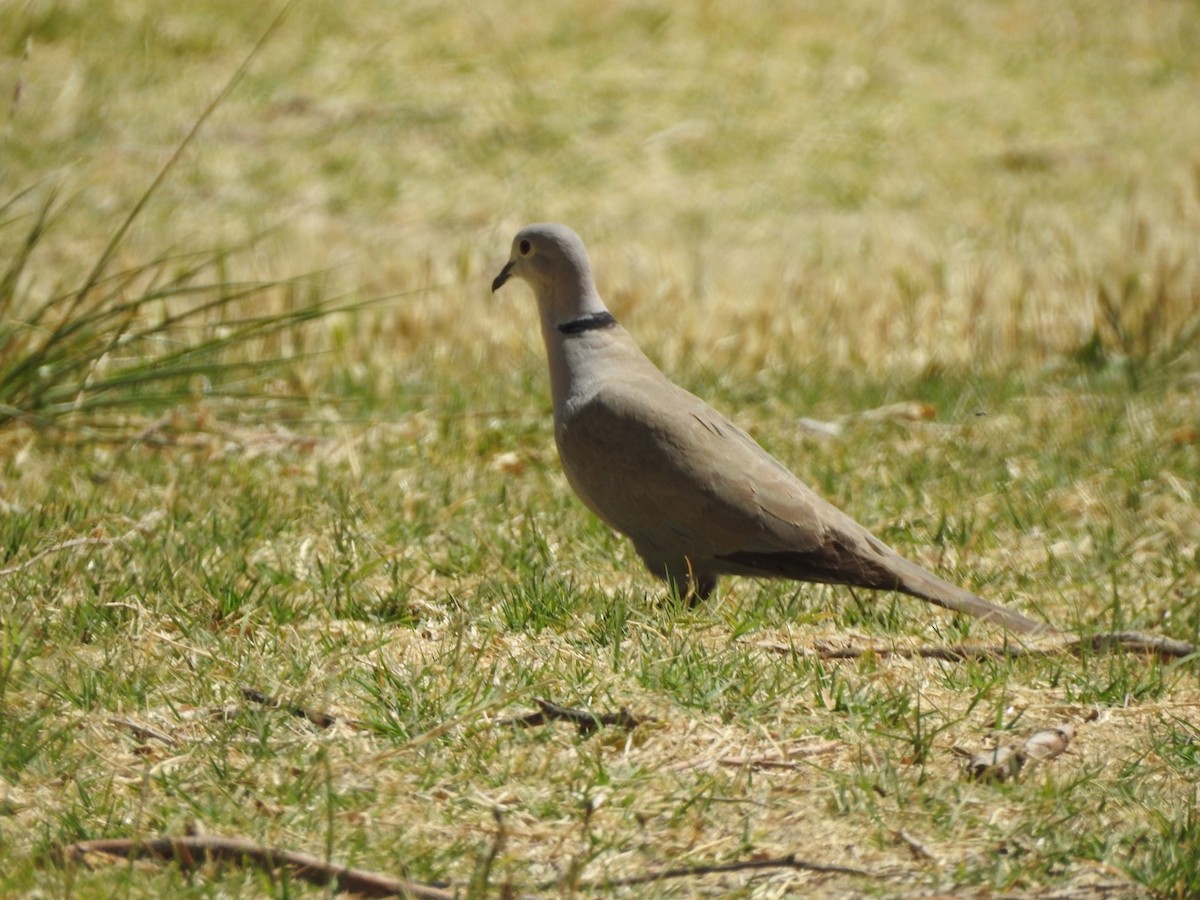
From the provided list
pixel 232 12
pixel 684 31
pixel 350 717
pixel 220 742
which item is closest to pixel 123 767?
pixel 220 742

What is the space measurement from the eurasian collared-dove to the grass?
14 centimetres

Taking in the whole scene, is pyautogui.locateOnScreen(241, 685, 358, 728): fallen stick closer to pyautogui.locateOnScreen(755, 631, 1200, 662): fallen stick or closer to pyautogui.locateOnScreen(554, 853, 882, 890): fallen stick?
pyautogui.locateOnScreen(554, 853, 882, 890): fallen stick

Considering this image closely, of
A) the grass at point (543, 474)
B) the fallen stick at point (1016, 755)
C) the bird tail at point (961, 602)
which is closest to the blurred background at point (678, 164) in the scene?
the grass at point (543, 474)

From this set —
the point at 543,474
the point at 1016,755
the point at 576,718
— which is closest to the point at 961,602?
the point at 1016,755

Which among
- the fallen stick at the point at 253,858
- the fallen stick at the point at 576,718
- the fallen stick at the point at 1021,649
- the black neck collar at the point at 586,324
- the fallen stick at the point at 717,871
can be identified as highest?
the black neck collar at the point at 586,324

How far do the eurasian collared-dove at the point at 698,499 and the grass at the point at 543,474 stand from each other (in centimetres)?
14

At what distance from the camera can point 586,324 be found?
4473 millimetres

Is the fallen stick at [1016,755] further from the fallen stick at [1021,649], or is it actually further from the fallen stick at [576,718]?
the fallen stick at [576,718]

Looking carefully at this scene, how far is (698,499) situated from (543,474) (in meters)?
1.50

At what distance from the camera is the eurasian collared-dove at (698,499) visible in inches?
152

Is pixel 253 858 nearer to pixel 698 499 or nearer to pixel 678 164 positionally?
pixel 698 499

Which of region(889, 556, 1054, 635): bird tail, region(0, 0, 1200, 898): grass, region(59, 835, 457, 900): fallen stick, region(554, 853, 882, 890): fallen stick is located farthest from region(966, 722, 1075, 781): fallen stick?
region(59, 835, 457, 900): fallen stick

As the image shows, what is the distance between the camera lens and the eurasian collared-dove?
3.87m

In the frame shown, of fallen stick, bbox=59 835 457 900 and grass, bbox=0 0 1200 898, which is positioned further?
grass, bbox=0 0 1200 898
